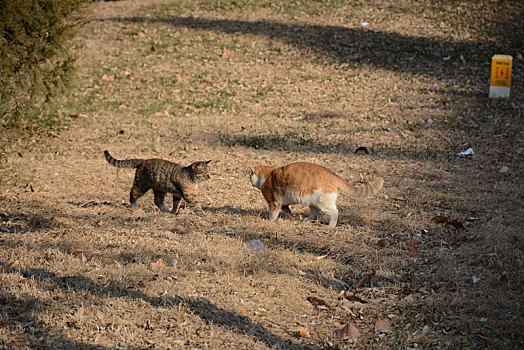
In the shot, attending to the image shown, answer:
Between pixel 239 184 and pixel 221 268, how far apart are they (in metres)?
3.11

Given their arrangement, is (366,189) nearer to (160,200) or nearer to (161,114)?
(160,200)

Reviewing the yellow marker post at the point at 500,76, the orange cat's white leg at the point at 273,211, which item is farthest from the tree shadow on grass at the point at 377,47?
the orange cat's white leg at the point at 273,211

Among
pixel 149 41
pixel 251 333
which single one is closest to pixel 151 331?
pixel 251 333

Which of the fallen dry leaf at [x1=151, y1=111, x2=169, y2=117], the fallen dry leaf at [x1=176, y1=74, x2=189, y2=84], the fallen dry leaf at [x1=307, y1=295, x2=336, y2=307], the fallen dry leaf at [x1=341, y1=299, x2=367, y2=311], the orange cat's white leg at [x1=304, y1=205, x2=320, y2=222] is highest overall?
the fallen dry leaf at [x1=307, y1=295, x2=336, y2=307]

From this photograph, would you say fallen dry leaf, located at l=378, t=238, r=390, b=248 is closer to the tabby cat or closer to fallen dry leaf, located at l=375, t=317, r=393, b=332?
fallen dry leaf, located at l=375, t=317, r=393, b=332

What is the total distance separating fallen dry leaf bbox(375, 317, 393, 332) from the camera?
4626 mm

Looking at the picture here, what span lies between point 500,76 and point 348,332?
10148mm

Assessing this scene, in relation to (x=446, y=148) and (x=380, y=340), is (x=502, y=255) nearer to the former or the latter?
(x=380, y=340)

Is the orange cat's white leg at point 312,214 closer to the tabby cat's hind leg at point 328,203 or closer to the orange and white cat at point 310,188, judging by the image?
the orange and white cat at point 310,188

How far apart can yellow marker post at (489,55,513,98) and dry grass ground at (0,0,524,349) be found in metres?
0.29

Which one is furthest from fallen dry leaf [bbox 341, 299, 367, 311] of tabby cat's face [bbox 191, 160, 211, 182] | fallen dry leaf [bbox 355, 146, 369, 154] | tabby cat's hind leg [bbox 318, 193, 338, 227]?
fallen dry leaf [bbox 355, 146, 369, 154]

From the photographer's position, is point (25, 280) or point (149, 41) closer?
point (25, 280)

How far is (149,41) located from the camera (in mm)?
16969

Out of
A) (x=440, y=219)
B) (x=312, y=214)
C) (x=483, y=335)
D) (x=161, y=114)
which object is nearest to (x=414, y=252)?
(x=440, y=219)
